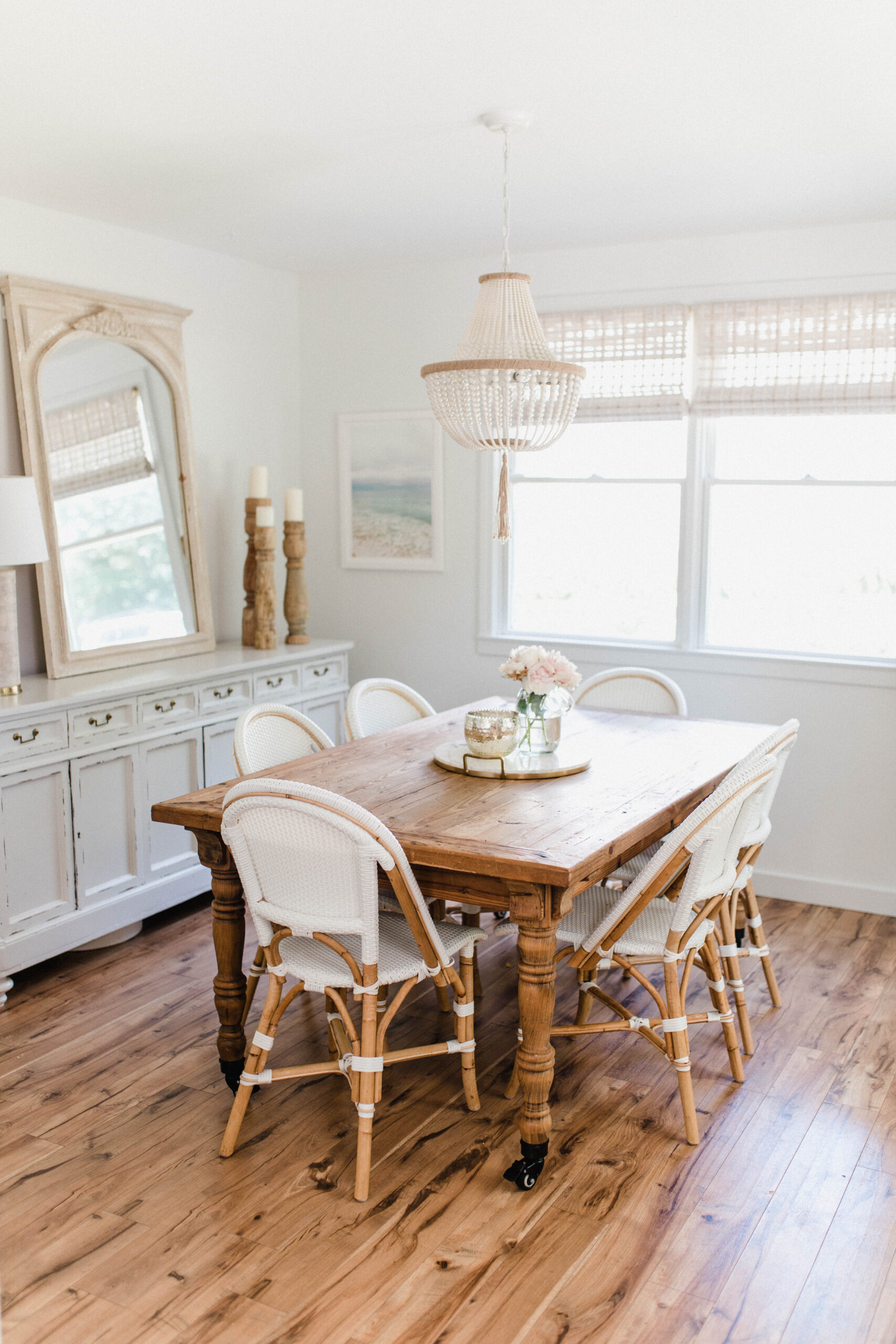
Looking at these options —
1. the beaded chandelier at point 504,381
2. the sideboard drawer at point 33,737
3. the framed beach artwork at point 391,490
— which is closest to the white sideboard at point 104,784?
the sideboard drawer at point 33,737

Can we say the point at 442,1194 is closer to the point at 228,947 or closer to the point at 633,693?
the point at 228,947

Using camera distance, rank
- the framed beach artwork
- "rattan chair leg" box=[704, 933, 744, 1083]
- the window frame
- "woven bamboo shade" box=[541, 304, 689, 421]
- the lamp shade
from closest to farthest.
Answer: "rattan chair leg" box=[704, 933, 744, 1083], the lamp shade, the window frame, "woven bamboo shade" box=[541, 304, 689, 421], the framed beach artwork

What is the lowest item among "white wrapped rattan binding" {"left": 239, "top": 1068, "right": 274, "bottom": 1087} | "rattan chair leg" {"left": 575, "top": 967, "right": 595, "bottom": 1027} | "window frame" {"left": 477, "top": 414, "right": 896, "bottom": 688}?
"rattan chair leg" {"left": 575, "top": 967, "right": 595, "bottom": 1027}

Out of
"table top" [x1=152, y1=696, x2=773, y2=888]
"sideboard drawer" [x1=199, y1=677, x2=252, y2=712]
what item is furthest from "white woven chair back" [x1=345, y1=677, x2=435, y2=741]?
"sideboard drawer" [x1=199, y1=677, x2=252, y2=712]

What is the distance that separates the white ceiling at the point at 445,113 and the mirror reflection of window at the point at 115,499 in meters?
0.62

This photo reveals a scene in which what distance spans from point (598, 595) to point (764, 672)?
2.70 feet

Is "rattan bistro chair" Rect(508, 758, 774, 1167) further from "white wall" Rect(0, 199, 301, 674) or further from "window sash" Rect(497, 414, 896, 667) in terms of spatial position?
"white wall" Rect(0, 199, 301, 674)

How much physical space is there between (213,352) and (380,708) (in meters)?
1.99

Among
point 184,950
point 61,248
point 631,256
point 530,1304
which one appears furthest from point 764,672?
point 61,248

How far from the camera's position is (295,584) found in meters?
4.98

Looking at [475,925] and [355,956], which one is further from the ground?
[355,956]

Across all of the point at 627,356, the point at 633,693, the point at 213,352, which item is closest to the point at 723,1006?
the point at 633,693

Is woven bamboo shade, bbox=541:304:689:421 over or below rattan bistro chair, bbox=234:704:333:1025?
over

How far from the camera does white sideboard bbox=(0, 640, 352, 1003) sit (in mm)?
3484
